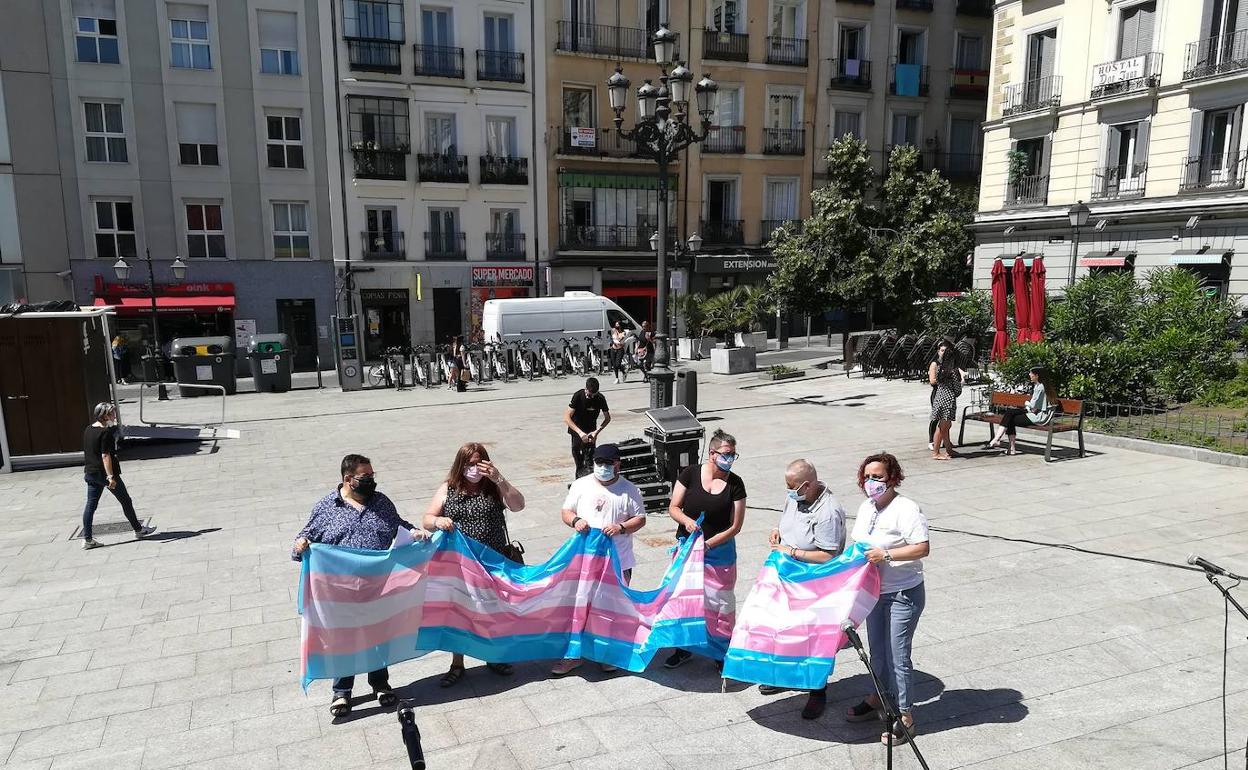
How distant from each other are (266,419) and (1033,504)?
15781 millimetres

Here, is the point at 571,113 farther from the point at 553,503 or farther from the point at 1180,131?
the point at 553,503

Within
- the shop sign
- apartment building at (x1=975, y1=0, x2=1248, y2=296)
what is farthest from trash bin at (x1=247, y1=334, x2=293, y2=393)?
apartment building at (x1=975, y1=0, x2=1248, y2=296)

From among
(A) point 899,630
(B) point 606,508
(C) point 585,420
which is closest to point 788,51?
(C) point 585,420

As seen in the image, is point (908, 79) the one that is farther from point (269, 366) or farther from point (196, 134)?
point (269, 366)

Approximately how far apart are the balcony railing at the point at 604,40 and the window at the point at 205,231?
14.7 meters

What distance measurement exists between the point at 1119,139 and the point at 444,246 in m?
23.8

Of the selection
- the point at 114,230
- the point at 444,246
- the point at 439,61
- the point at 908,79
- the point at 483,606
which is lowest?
the point at 483,606

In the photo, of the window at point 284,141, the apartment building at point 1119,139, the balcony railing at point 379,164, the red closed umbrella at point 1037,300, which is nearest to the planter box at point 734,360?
the apartment building at point 1119,139

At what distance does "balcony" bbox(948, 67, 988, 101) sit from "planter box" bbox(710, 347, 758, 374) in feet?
69.6

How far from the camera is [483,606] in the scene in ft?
18.5

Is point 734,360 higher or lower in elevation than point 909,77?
lower

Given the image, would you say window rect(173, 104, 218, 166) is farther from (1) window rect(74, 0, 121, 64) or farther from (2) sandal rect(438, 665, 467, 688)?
(2) sandal rect(438, 665, 467, 688)

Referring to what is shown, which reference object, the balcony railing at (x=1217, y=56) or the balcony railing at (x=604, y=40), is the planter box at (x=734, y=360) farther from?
the balcony railing at (x=604, y=40)

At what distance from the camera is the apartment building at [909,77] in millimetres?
36094
